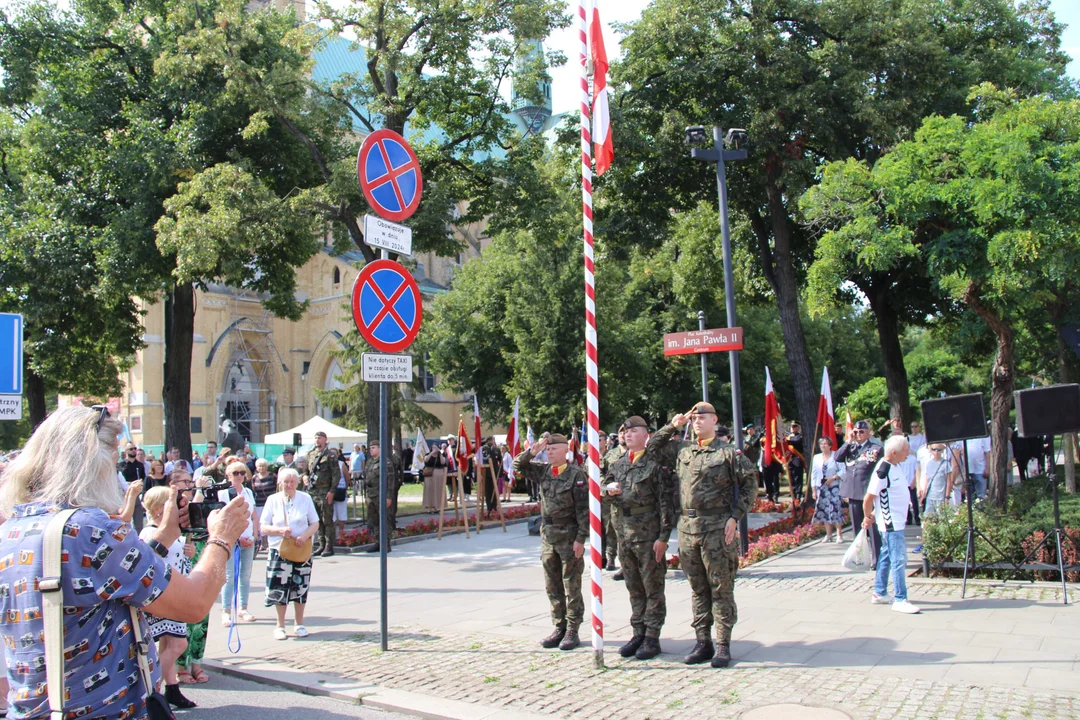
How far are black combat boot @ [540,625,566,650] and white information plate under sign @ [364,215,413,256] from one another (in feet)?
12.0

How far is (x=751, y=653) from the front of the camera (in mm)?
7109

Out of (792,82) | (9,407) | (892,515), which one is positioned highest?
(792,82)

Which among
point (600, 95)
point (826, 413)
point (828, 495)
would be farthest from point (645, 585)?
point (826, 413)

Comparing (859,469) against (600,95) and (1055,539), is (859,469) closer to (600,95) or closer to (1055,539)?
(1055,539)

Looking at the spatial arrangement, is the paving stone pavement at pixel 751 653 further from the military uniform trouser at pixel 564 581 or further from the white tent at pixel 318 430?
the white tent at pixel 318 430

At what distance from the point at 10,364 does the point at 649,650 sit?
22.8 feet

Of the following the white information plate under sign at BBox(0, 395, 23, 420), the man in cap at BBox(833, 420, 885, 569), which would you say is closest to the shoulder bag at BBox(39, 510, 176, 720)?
the white information plate under sign at BBox(0, 395, 23, 420)

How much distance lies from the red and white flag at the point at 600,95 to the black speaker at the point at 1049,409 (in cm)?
523

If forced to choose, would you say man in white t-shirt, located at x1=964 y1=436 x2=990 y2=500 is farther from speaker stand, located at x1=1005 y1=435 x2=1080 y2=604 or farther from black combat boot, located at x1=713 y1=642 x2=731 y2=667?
black combat boot, located at x1=713 y1=642 x2=731 y2=667

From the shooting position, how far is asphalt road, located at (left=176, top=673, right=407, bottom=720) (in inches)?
238

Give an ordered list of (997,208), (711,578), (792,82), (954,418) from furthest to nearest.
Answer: (792,82) → (997,208) → (954,418) → (711,578)

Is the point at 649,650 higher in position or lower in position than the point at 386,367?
lower

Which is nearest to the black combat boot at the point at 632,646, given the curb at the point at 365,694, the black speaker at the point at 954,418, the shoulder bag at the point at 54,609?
the curb at the point at 365,694

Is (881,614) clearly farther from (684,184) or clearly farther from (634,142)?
(684,184)
